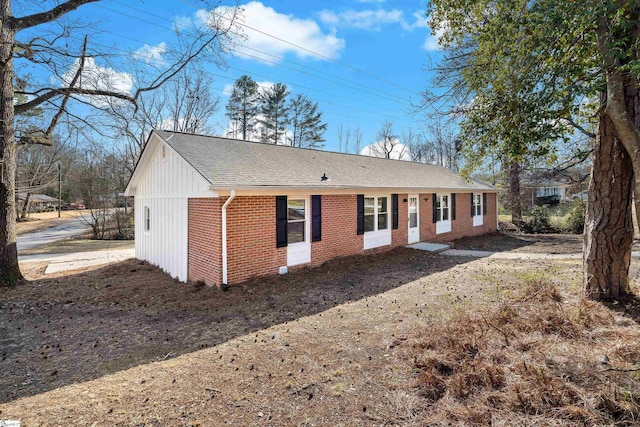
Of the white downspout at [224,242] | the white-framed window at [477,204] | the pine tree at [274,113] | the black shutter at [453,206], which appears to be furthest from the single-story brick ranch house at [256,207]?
the pine tree at [274,113]

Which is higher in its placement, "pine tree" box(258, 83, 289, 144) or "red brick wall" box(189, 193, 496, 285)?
"pine tree" box(258, 83, 289, 144)

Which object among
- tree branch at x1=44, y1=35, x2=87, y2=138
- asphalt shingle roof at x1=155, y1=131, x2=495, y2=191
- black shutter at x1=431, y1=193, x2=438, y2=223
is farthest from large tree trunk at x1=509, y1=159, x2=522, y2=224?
tree branch at x1=44, y1=35, x2=87, y2=138

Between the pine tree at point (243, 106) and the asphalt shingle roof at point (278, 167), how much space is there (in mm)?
16668

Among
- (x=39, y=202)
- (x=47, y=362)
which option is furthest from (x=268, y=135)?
(x=39, y=202)

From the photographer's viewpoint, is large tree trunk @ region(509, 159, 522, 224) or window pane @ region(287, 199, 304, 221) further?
large tree trunk @ region(509, 159, 522, 224)

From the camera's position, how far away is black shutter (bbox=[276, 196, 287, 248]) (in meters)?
8.42

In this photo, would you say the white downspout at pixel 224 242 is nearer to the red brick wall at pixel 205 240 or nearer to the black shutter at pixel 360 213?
the red brick wall at pixel 205 240

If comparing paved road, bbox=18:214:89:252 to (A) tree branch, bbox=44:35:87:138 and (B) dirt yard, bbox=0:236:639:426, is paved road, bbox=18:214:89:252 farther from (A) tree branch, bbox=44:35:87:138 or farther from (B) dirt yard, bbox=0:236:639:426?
(B) dirt yard, bbox=0:236:639:426

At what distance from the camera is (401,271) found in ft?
30.6

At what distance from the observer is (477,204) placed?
1752 centimetres

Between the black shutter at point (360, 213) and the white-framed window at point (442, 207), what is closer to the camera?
the black shutter at point (360, 213)

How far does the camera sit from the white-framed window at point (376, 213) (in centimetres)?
1130

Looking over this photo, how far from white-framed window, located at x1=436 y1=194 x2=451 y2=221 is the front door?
1.73 metres

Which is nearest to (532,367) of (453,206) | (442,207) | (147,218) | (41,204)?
(147,218)
